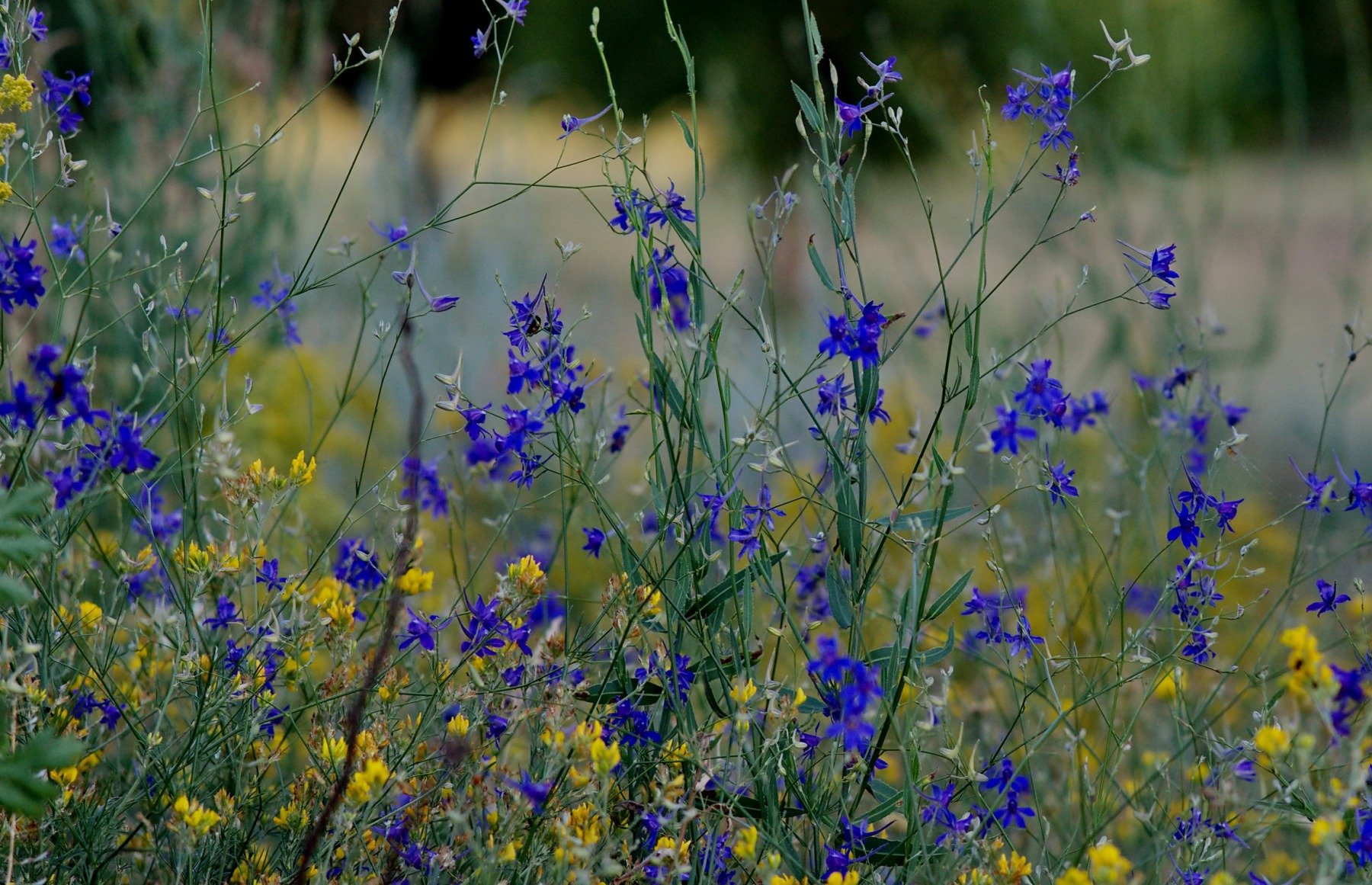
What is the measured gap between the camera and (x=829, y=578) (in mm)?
1521

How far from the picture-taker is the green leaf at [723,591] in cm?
147

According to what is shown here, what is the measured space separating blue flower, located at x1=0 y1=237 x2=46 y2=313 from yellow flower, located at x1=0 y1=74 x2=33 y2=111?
0.63 feet

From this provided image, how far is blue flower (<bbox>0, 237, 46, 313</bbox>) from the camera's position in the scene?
54.5 inches

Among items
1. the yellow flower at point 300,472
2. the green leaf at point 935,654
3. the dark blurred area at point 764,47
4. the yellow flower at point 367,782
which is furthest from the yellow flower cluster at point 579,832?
the dark blurred area at point 764,47

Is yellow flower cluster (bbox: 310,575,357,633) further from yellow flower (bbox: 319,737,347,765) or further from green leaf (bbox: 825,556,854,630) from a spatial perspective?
green leaf (bbox: 825,556,854,630)

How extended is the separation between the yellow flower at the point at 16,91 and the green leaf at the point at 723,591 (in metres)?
1.02

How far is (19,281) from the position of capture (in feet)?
4.56

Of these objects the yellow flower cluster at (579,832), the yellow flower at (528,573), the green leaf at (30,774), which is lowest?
the green leaf at (30,774)

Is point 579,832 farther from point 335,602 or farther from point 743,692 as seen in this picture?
point 335,602

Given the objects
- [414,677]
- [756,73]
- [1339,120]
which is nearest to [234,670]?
[414,677]

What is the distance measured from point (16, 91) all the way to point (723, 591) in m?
1.05

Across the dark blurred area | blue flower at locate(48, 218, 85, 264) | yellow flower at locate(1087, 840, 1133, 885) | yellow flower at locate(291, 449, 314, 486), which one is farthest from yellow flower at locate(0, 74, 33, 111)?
the dark blurred area

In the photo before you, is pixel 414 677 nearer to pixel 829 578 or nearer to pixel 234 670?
pixel 234 670

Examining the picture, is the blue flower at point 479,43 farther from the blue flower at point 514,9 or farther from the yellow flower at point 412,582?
the yellow flower at point 412,582
